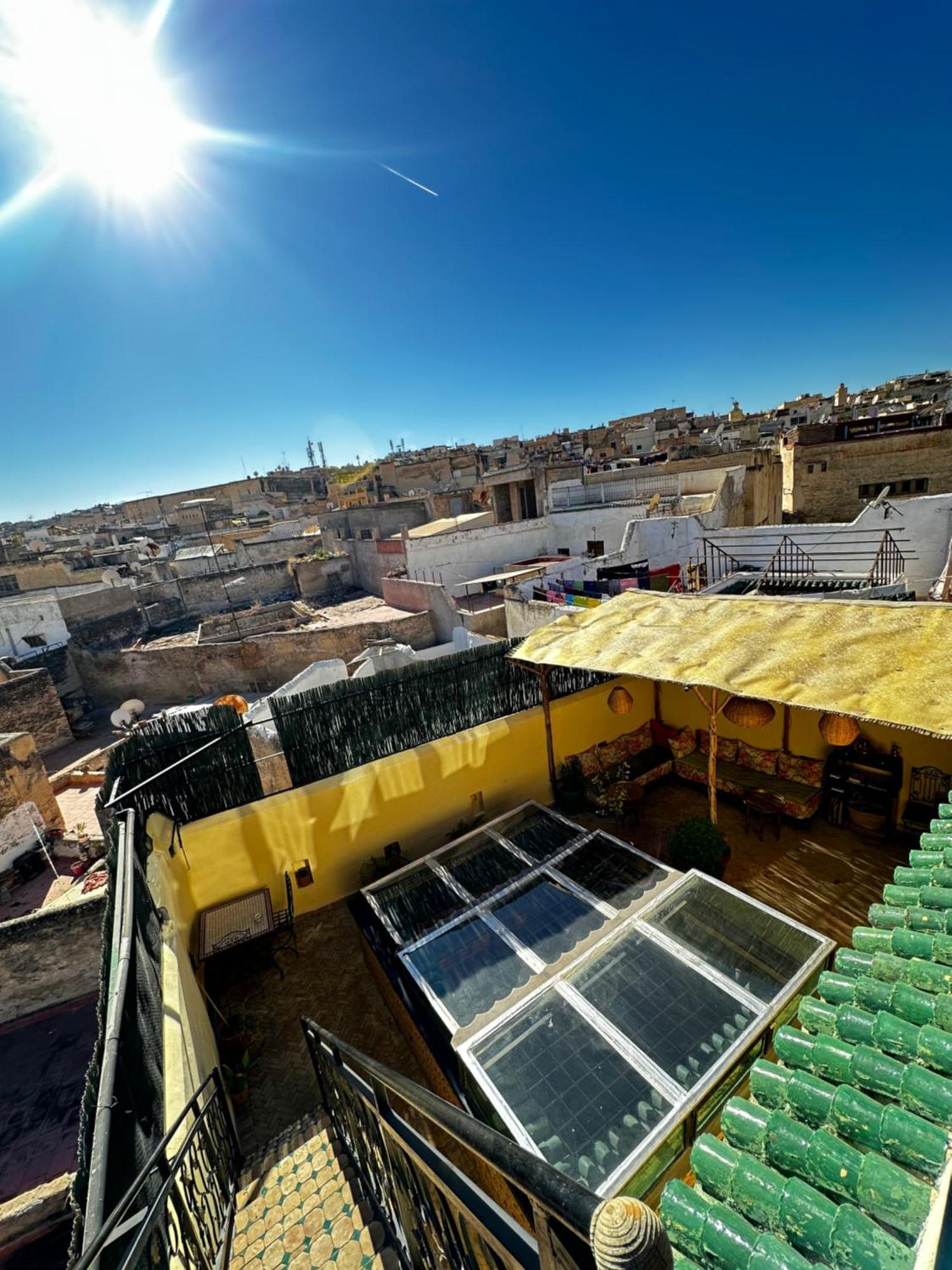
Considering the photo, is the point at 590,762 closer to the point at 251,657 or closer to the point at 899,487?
the point at 251,657

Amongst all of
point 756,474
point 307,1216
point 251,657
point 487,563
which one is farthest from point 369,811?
point 756,474

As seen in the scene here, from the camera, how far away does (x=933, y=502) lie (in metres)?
11.5

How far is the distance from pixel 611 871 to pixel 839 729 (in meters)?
3.18

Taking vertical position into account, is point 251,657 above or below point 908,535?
below

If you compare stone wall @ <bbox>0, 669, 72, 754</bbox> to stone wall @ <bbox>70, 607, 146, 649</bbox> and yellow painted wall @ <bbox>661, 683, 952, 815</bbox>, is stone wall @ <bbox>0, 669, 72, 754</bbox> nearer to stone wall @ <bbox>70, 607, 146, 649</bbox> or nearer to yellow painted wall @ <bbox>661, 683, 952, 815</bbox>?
stone wall @ <bbox>70, 607, 146, 649</bbox>

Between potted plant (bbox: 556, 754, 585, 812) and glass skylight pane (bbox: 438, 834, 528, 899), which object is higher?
glass skylight pane (bbox: 438, 834, 528, 899)

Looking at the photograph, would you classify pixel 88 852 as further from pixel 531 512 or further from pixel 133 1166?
pixel 531 512

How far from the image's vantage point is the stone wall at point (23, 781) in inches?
500

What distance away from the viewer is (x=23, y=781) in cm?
1313

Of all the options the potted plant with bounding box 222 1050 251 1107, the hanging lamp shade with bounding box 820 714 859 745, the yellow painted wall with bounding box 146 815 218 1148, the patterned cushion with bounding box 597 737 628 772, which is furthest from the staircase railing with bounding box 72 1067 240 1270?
the patterned cushion with bounding box 597 737 628 772

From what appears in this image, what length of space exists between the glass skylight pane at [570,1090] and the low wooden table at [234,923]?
3.75m

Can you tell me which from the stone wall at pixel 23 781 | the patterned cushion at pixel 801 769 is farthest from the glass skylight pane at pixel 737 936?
the stone wall at pixel 23 781

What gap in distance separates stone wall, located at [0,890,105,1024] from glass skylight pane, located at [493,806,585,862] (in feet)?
22.9

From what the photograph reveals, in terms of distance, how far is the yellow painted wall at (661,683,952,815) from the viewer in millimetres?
7406
